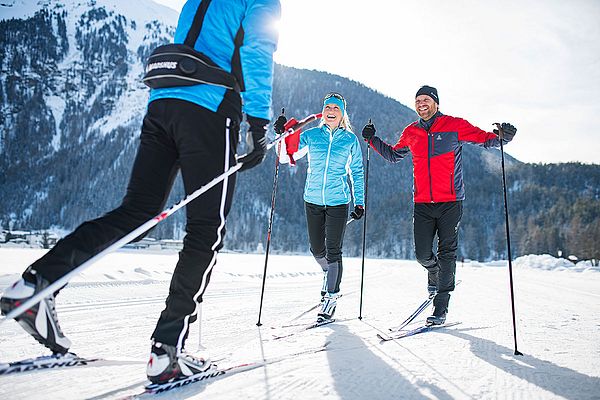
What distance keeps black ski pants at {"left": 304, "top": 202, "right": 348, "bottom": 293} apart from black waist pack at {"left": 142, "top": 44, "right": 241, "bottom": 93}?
2.40 meters

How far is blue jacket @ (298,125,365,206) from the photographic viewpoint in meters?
4.20

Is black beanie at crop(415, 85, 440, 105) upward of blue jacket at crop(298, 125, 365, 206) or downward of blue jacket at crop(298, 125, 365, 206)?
upward

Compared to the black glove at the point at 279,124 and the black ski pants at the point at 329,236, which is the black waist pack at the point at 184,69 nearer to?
the black glove at the point at 279,124

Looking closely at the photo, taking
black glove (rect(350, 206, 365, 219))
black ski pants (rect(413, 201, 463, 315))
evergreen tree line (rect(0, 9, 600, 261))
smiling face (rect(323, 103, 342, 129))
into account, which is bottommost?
black ski pants (rect(413, 201, 463, 315))

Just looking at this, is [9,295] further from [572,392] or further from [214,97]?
[572,392]

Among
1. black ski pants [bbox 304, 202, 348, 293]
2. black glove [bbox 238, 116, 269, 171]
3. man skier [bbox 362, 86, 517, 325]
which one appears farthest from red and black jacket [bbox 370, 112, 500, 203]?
black glove [bbox 238, 116, 269, 171]

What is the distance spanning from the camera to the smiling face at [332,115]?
171 inches

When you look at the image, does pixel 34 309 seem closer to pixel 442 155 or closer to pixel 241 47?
pixel 241 47

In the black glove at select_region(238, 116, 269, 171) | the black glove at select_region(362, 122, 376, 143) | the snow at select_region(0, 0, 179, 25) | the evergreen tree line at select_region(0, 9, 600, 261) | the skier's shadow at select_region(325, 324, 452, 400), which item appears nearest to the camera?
the skier's shadow at select_region(325, 324, 452, 400)

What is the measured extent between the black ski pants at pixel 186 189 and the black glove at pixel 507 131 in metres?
2.85

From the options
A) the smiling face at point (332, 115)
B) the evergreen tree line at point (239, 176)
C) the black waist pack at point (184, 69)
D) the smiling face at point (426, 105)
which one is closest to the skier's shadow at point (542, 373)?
the black waist pack at point (184, 69)

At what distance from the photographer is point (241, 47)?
2.07 m

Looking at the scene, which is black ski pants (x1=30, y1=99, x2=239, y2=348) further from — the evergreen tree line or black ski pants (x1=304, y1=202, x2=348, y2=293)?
the evergreen tree line

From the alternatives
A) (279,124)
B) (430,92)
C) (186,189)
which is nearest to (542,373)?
(186,189)
